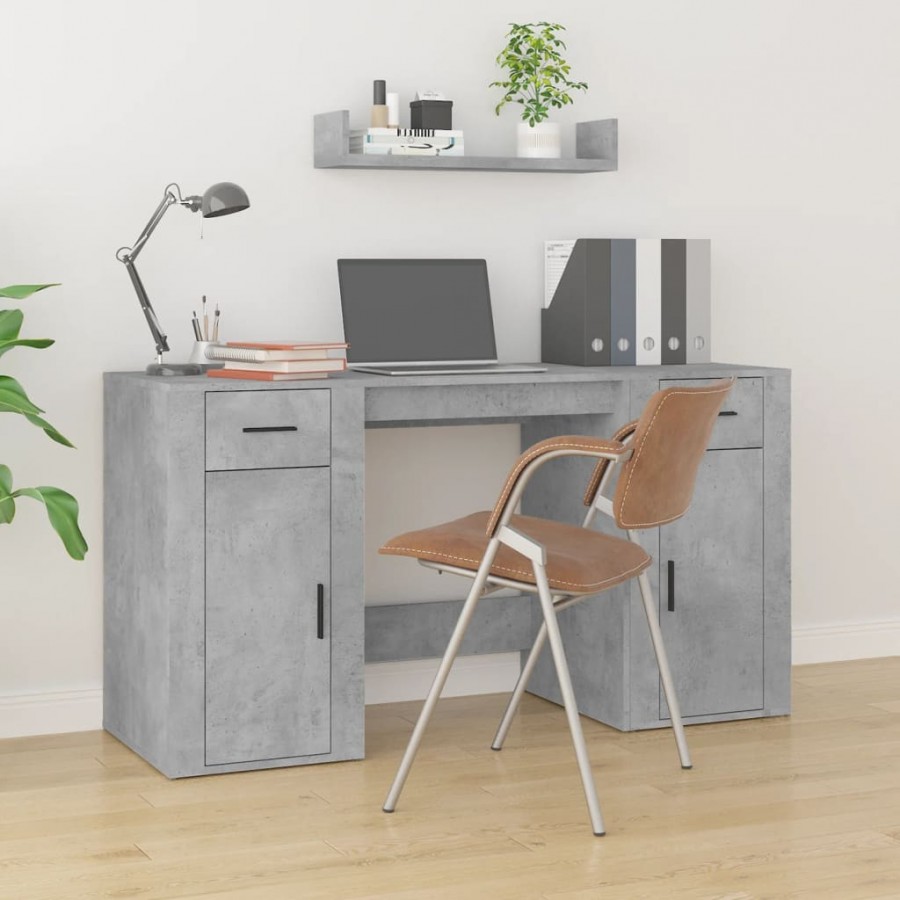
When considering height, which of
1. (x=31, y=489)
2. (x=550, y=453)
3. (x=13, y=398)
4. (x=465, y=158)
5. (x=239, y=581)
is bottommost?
(x=239, y=581)

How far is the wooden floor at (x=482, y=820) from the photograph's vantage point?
2.80 m

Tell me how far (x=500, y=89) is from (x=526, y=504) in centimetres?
114

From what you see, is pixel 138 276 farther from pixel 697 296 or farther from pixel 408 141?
pixel 697 296

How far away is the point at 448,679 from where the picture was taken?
14.0 ft

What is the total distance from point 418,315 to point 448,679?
1020 mm

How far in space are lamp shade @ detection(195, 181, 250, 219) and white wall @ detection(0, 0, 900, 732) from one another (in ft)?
0.98

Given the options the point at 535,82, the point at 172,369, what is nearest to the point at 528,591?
the point at 172,369

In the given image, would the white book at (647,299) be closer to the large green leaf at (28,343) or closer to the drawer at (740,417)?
the drawer at (740,417)

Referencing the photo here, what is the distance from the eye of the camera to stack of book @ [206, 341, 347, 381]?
3.46 metres

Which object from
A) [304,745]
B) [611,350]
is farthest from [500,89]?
[304,745]

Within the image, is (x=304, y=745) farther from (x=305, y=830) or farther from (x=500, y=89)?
(x=500, y=89)

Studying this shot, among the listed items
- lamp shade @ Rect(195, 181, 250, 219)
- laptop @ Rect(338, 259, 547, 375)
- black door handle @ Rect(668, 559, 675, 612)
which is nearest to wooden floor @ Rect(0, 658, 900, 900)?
black door handle @ Rect(668, 559, 675, 612)

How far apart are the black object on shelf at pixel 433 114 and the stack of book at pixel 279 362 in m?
0.73

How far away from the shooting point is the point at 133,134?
3.82m
